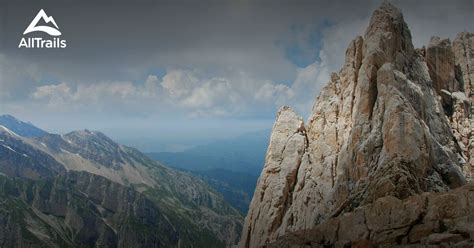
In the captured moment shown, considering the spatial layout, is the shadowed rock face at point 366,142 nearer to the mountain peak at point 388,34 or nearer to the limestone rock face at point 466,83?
the mountain peak at point 388,34

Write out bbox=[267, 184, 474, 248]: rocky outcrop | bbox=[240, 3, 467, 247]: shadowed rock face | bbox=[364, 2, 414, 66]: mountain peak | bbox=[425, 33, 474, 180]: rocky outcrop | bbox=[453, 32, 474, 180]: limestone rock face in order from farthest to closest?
1. bbox=[425, 33, 474, 180]: rocky outcrop
2. bbox=[453, 32, 474, 180]: limestone rock face
3. bbox=[364, 2, 414, 66]: mountain peak
4. bbox=[240, 3, 467, 247]: shadowed rock face
5. bbox=[267, 184, 474, 248]: rocky outcrop

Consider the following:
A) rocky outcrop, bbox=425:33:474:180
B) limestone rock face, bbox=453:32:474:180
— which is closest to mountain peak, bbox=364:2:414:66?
rocky outcrop, bbox=425:33:474:180

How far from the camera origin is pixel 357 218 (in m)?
36.9

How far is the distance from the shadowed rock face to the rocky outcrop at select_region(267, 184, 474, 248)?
6140 mm

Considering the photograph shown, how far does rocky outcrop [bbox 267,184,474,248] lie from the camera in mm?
30484

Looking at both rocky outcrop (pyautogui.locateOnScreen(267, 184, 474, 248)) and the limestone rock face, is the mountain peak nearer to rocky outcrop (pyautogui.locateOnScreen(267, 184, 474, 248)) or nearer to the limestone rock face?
the limestone rock face

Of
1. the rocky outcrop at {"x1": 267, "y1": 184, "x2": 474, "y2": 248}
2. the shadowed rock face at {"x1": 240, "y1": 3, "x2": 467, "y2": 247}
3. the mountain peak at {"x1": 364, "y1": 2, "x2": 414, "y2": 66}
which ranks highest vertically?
the mountain peak at {"x1": 364, "y1": 2, "x2": 414, "y2": 66}

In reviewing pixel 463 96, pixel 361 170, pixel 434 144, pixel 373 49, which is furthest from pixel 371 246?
pixel 463 96

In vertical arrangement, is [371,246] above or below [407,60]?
below

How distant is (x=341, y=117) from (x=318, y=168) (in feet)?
27.2

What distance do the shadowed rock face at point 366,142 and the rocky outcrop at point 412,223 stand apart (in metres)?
6.14

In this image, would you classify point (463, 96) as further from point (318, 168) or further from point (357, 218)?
point (357, 218)

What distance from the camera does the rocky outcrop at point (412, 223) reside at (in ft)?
100

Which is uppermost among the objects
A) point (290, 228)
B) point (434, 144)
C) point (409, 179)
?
point (434, 144)
